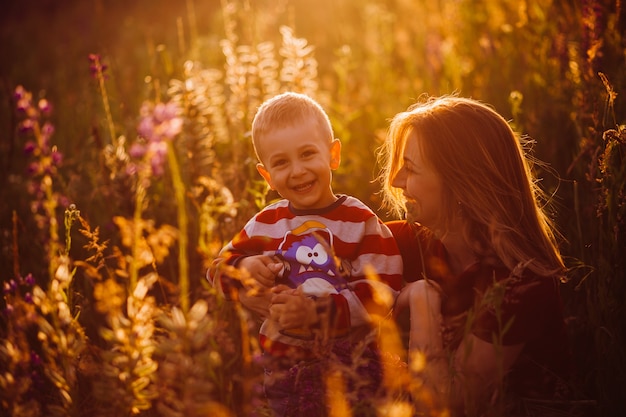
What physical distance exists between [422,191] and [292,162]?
0.44 meters

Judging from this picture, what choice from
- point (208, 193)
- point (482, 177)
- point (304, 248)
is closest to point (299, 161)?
point (304, 248)

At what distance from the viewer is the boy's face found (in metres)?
1.96

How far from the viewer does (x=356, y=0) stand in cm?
709

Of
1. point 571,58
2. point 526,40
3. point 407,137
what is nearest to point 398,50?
point 526,40

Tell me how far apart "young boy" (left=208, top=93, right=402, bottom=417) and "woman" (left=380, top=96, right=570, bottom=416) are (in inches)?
5.7

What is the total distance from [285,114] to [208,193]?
111 centimetres

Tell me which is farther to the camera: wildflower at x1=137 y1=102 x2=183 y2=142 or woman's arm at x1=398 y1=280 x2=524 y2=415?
woman's arm at x1=398 y1=280 x2=524 y2=415

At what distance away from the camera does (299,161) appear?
1.97m

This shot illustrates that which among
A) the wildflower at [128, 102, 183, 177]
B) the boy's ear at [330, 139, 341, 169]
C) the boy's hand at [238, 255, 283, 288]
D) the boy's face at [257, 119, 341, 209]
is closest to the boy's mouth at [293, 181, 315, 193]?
the boy's face at [257, 119, 341, 209]

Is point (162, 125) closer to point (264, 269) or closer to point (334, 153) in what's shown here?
point (264, 269)

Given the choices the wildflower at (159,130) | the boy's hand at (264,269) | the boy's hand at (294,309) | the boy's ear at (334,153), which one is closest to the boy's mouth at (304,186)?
the boy's ear at (334,153)

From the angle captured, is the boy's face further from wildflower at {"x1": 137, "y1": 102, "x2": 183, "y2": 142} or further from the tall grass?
wildflower at {"x1": 137, "y1": 102, "x2": 183, "y2": 142}

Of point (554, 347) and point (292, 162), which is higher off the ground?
point (292, 162)

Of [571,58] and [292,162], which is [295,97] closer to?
[292,162]
